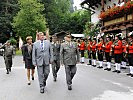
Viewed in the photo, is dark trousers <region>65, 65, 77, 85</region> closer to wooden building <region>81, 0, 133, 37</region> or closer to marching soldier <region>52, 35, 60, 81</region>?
marching soldier <region>52, 35, 60, 81</region>

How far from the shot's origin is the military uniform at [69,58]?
38.5 ft

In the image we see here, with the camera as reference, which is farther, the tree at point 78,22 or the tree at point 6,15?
the tree at point 78,22

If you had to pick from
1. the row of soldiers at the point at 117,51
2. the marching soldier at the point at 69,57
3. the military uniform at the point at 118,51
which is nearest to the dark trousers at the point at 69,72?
the marching soldier at the point at 69,57

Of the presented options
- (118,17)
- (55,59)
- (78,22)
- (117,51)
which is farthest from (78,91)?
(78,22)

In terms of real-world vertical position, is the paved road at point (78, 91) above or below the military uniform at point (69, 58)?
below

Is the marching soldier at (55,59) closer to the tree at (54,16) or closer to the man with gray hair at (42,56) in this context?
the man with gray hair at (42,56)

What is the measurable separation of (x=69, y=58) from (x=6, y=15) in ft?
172

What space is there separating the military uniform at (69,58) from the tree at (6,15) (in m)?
50.2

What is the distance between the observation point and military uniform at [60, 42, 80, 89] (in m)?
11.8

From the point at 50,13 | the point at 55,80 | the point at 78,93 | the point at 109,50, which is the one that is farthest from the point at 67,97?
the point at 50,13

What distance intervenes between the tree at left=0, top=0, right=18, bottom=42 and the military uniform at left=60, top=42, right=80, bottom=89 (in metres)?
50.2

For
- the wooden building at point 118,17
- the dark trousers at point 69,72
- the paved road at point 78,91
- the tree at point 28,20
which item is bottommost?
the paved road at point 78,91

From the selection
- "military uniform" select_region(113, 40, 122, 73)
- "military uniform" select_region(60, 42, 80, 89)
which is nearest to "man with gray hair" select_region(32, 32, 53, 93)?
"military uniform" select_region(60, 42, 80, 89)

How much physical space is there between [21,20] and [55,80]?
40858 mm
